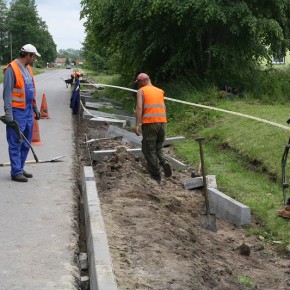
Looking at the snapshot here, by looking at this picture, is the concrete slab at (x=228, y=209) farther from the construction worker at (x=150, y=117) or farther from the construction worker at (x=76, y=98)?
the construction worker at (x=76, y=98)

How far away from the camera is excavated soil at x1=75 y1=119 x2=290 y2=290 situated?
4570mm

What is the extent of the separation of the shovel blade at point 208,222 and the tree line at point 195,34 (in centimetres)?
1040

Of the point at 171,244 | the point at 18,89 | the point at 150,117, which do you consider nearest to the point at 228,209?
the point at 150,117

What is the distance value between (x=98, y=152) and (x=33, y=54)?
3.00 metres

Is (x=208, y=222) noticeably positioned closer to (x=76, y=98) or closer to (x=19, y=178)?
(x=19, y=178)

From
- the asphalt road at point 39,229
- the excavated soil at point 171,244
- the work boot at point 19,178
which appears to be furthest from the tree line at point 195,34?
the work boot at point 19,178

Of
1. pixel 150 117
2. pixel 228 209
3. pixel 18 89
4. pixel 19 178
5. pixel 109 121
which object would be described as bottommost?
pixel 228 209

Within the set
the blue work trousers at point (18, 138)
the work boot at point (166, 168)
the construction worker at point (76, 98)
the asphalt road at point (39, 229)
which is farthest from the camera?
the construction worker at point (76, 98)

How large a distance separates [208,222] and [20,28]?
132m

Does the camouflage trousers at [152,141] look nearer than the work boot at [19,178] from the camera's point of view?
No

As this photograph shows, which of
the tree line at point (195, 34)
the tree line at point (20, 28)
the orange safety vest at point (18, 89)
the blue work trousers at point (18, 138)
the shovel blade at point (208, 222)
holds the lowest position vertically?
the shovel blade at point (208, 222)

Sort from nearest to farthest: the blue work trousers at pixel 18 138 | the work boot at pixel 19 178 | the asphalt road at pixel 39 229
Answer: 1. the asphalt road at pixel 39 229
2. the blue work trousers at pixel 18 138
3. the work boot at pixel 19 178

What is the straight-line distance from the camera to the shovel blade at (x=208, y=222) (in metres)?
7.32

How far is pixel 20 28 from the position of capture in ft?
431
